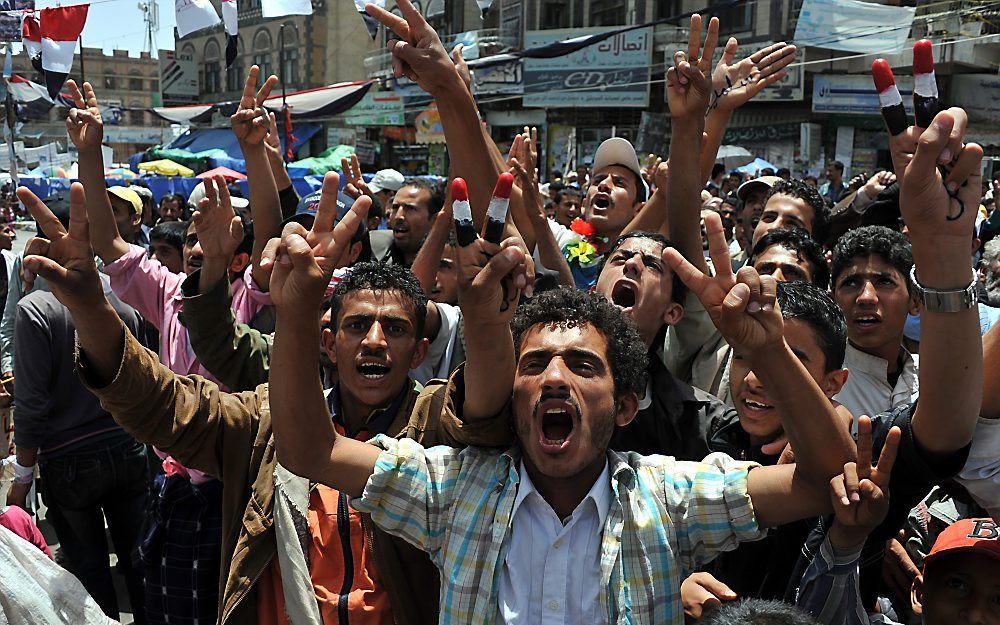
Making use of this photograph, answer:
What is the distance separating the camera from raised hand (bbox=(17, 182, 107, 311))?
212cm

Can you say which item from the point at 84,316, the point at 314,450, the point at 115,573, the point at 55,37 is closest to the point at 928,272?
the point at 314,450

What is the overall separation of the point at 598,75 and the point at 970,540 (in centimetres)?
2195

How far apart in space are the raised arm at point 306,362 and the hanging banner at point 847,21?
13867 millimetres

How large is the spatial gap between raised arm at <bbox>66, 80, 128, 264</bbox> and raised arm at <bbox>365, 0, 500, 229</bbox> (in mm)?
1280

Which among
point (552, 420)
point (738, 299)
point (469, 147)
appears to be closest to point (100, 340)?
point (552, 420)

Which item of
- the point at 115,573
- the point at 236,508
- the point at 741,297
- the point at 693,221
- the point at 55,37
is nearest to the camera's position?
the point at 741,297

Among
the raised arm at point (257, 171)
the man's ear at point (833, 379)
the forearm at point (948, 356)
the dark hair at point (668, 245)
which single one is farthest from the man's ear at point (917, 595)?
the raised arm at point (257, 171)

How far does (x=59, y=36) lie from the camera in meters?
8.52

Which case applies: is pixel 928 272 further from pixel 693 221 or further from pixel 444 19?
Answer: pixel 444 19

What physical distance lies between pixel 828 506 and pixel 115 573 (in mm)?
4273

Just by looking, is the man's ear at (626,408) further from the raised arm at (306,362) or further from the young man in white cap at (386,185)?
the young man in white cap at (386,185)

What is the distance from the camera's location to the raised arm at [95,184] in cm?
326

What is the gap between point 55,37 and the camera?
8500mm

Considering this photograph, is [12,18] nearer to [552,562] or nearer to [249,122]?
[249,122]
